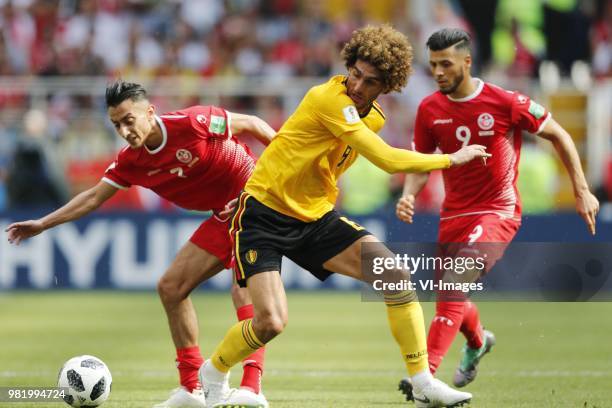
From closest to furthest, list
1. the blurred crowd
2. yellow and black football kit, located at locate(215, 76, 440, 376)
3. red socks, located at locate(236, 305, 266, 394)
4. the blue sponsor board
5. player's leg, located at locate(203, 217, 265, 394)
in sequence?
1. yellow and black football kit, located at locate(215, 76, 440, 376)
2. red socks, located at locate(236, 305, 266, 394)
3. player's leg, located at locate(203, 217, 265, 394)
4. the blue sponsor board
5. the blurred crowd

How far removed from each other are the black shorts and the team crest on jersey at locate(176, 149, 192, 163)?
2.38 ft

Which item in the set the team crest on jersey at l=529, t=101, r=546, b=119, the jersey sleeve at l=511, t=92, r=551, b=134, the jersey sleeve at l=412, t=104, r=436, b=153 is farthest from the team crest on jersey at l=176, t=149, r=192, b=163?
the team crest on jersey at l=529, t=101, r=546, b=119

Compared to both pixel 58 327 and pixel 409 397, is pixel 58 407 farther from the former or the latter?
pixel 58 327

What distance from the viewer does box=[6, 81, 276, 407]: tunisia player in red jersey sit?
774cm

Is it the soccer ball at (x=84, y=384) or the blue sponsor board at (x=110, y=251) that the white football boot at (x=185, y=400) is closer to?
the soccer ball at (x=84, y=384)

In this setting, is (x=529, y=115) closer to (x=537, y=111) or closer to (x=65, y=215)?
(x=537, y=111)

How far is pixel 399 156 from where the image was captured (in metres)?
6.88

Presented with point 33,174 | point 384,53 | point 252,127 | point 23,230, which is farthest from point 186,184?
point 33,174

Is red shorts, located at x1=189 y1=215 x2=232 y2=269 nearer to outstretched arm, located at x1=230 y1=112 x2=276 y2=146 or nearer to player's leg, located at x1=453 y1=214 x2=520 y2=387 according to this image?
outstretched arm, located at x1=230 y1=112 x2=276 y2=146

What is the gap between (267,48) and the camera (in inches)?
771

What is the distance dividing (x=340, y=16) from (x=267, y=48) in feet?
5.62

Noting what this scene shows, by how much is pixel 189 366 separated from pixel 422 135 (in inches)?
94.4

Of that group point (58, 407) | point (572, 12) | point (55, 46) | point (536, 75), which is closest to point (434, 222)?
point (536, 75)

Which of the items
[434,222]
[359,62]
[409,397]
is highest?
[359,62]
